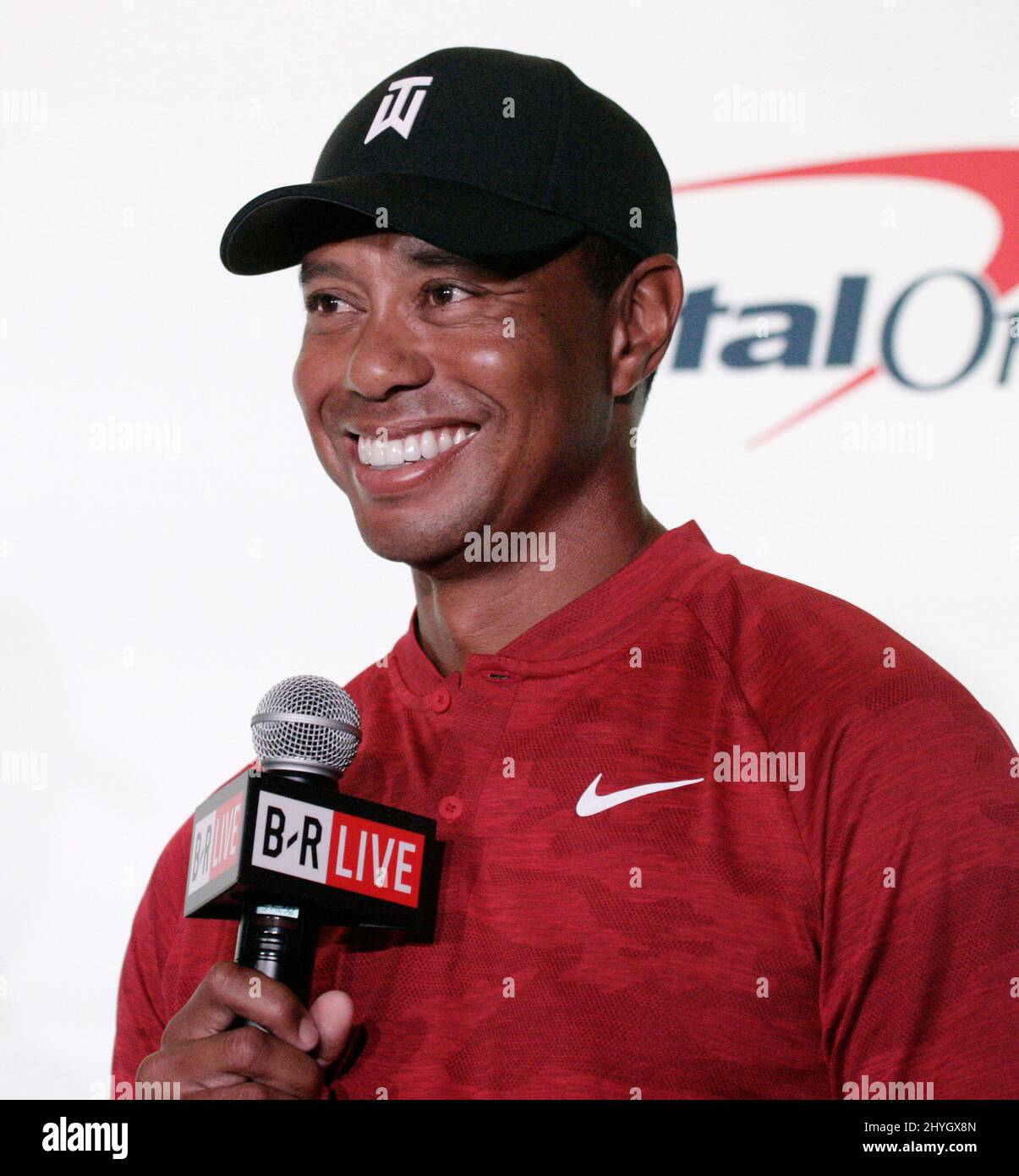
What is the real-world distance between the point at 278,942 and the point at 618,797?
346 mm

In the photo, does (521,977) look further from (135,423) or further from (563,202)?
(135,423)

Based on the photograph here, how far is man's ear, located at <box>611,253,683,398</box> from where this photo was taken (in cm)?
168

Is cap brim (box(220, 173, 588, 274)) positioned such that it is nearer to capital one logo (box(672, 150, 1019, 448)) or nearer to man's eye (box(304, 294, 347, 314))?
man's eye (box(304, 294, 347, 314))

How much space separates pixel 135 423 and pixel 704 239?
0.97 m

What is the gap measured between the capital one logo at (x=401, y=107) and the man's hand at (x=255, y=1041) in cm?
89

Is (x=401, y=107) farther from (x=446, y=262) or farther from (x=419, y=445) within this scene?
(x=419, y=445)

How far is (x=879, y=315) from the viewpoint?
2.43 m

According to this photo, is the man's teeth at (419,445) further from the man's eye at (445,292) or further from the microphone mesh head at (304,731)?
the microphone mesh head at (304,731)

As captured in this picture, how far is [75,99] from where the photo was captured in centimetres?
263

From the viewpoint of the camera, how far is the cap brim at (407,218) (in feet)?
4.99

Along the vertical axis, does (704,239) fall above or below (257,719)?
above

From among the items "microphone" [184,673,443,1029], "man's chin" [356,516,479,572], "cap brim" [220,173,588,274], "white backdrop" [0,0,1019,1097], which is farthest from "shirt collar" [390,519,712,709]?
"white backdrop" [0,0,1019,1097]

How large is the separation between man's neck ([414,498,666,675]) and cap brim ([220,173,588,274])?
0.30 m

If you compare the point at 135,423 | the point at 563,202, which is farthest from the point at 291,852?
the point at 135,423
